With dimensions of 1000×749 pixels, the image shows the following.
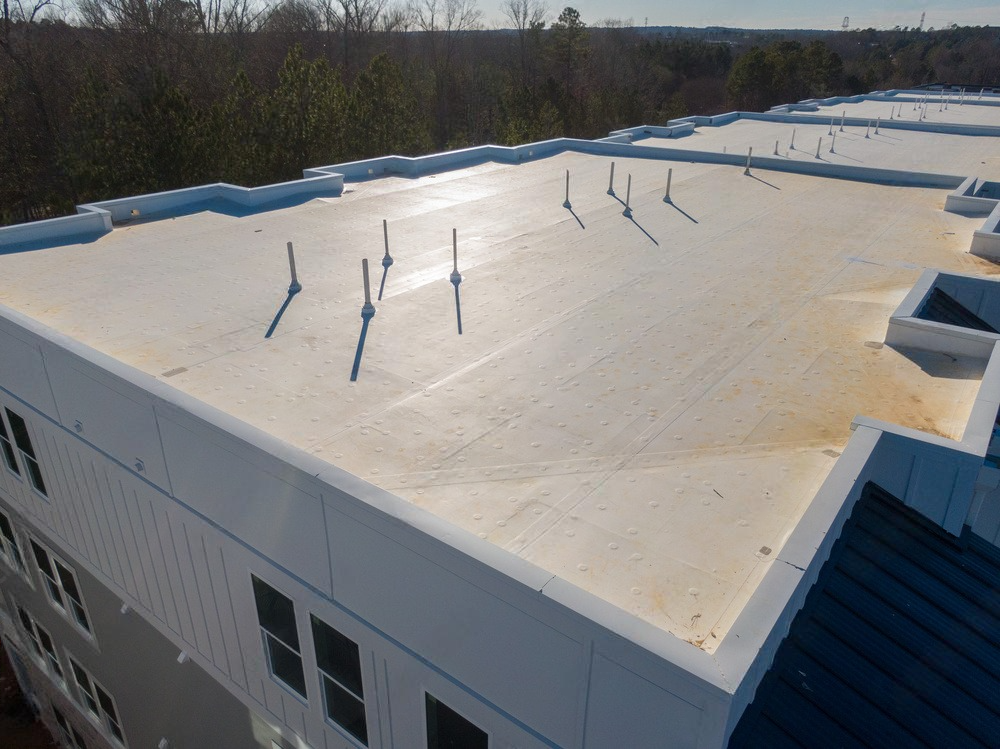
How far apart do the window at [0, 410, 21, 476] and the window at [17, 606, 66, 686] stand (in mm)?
5156

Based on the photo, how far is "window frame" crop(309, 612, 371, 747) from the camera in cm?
717

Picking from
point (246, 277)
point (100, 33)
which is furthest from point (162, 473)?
point (100, 33)

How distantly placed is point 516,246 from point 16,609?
14087mm

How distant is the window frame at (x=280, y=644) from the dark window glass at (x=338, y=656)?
0.27 m

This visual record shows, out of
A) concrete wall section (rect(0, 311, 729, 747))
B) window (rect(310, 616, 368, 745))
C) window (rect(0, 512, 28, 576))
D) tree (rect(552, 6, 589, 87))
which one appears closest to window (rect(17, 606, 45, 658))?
window (rect(0, 512, 28, 576))

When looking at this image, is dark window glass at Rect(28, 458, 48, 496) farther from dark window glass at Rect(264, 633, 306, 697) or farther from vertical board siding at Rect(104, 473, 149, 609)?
dark window glass at Rect(264, 633, 306, 697)

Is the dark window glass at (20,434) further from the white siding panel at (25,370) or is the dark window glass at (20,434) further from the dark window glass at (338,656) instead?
the dark window glass at (338,656)

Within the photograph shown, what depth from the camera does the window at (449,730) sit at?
621 cm

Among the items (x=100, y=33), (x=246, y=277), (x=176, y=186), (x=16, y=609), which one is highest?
(x=100, y=33)

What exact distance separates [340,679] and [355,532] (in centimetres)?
226

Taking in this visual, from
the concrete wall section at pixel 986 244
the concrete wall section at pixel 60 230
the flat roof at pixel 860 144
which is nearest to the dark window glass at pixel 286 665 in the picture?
the concrete wall section at pixel 60 230

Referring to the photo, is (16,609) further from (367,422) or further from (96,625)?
(367,422)

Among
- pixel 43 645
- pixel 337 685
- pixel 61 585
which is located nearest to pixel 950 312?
pixel 337 685

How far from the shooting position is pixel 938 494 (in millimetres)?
7160
